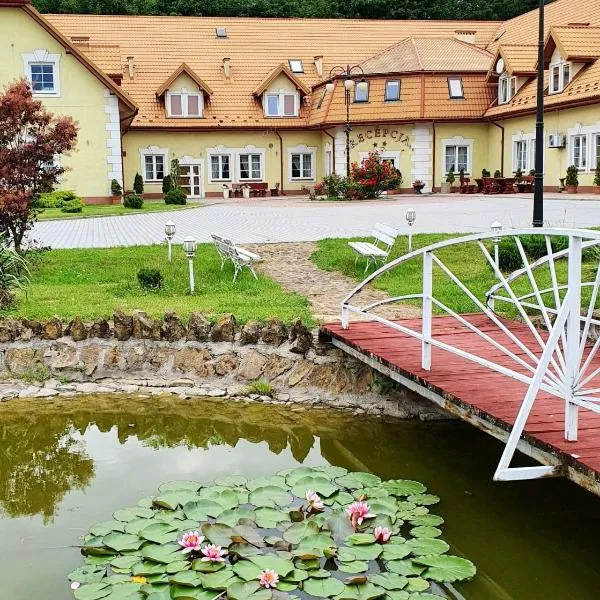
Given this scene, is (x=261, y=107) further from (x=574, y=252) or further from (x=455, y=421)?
(x=574, y=252)

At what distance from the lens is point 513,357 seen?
5.46 meters

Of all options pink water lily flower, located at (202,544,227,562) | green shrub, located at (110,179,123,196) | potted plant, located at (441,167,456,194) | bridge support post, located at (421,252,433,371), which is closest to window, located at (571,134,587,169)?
potted plant, located at (441,167,456,194)

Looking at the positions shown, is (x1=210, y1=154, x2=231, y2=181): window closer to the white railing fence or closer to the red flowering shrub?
the red flowering shrub

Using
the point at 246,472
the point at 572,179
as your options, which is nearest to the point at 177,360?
the point at 246,472

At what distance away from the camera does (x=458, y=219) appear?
794 inches

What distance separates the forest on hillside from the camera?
4847 cm

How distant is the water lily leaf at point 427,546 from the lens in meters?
5.14

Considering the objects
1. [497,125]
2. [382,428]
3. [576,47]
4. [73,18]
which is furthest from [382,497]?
[73,18]

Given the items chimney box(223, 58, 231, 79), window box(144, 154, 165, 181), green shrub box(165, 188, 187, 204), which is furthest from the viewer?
chimney box(223, 58, 231, 79)

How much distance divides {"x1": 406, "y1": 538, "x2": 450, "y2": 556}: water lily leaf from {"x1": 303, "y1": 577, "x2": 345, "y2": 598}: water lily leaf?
0.63m

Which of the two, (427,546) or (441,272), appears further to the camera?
(441,272)

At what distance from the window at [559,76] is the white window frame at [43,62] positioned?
17.5 meters

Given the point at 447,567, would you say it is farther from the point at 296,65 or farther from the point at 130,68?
the point at 296,65

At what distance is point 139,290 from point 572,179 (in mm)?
20897
